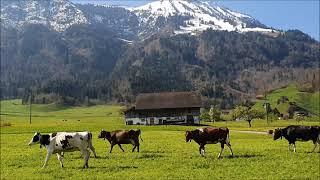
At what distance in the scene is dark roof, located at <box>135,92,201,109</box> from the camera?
15788 centimetres

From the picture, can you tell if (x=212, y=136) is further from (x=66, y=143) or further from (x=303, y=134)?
(x=66, y=143)

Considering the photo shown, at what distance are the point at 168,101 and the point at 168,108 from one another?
277 cm

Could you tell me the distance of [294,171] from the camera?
27.8m

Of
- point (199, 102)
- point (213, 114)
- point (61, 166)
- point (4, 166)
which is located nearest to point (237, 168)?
point (61, 166)

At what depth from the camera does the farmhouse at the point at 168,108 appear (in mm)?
157625

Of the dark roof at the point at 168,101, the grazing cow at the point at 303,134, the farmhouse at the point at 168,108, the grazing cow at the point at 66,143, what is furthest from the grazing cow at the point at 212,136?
the dark roof at the point at 168,101

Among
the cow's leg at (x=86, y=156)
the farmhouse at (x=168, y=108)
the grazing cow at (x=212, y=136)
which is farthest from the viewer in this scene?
the farmhouse at (x=168, y=108)

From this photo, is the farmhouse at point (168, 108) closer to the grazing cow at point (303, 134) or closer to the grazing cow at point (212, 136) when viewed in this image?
the grazing cow at point (303, 134)

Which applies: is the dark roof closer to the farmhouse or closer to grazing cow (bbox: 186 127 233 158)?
the farmhouse

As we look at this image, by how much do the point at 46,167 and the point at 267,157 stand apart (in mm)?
15521

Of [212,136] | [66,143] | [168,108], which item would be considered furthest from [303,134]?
[168,108]

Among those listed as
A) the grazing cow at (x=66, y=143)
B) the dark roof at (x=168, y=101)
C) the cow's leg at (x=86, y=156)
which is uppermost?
the dark roof at (x=168, y=101)

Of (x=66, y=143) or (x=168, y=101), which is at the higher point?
(x=168, y=101)

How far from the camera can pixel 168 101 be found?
160500 mm
